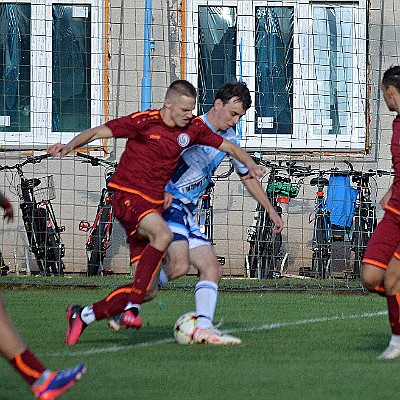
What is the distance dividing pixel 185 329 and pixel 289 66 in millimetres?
7357

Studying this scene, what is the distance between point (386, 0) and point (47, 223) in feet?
18.2

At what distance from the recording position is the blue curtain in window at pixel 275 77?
15375mm

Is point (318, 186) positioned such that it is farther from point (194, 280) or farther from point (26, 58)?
point (26, 58)

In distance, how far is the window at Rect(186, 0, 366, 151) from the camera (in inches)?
603

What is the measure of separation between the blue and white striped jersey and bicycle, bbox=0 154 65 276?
583cm

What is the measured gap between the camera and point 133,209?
334 inches

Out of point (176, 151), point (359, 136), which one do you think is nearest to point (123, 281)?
point (359, 136)

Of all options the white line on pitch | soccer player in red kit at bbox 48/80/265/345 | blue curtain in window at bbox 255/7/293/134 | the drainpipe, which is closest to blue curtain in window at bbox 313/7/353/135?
blue curtain in window at bbox 255/7/293/134

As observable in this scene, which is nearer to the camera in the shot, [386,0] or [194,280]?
[194,280]

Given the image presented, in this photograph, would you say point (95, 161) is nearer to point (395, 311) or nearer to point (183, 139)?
point (183, 139)

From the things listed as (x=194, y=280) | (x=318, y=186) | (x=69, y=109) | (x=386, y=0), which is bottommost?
(x=194, y=280)

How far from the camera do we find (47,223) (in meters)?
14.8

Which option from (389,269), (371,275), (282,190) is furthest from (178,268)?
(282,190)

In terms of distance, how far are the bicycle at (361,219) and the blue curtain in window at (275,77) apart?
121 cm
